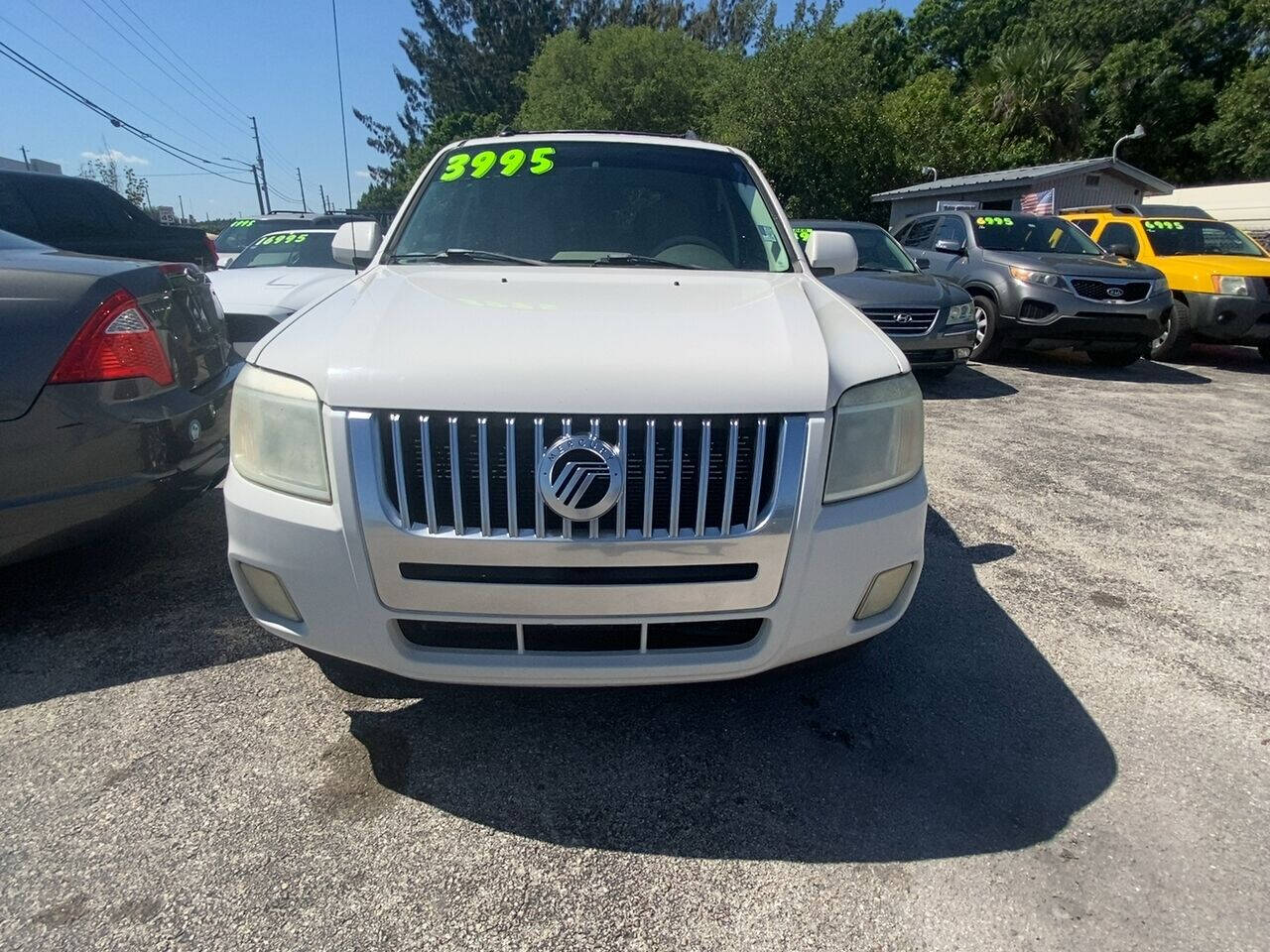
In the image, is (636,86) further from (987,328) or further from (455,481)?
(455,481)

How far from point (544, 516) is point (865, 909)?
45.4 inches

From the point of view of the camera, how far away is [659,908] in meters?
1.72

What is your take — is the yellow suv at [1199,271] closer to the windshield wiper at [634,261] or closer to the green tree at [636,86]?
the windshield wiper at [634,261]

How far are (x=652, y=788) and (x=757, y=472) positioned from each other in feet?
3.09

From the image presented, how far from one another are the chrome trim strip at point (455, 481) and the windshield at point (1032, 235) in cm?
864

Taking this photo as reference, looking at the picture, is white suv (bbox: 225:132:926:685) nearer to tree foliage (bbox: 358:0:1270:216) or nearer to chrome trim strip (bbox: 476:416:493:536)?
chrome trim strip (bbox: 476:416:493:536)

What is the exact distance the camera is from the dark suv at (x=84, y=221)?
5781 mm

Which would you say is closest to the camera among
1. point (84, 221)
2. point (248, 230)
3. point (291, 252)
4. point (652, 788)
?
point (652, 788)

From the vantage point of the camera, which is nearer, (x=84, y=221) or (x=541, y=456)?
(x=541, y=456)

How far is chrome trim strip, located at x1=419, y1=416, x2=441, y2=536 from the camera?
1717 mm

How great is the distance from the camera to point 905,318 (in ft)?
22.7

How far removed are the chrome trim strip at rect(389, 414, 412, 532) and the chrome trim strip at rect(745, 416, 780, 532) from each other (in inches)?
31.1

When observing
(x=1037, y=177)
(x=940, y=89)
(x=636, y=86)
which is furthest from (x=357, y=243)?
(x=636, y=86)

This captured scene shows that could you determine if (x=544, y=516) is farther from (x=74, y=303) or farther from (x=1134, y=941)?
(x=74, y=303)
